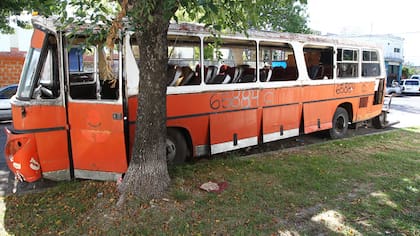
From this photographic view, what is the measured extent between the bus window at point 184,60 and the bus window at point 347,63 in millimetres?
4458

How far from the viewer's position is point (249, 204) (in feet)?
15.1

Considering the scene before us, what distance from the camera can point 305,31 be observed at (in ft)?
65.3

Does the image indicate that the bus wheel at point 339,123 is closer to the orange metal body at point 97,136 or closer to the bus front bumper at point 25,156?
the orange metal body at point 97,136

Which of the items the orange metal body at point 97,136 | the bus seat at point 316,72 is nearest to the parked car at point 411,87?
the bus seat at point 316,72

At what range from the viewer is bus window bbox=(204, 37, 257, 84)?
6399 mm

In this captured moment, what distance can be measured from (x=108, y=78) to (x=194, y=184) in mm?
2017

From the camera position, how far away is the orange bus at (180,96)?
4969 millimetres

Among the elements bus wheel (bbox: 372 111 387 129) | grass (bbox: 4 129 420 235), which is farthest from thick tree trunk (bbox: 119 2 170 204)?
bus wheel (bbox: 372 111 387 129)

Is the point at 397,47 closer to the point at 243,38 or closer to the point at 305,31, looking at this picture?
the point at 305,31

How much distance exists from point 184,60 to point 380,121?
756 cm

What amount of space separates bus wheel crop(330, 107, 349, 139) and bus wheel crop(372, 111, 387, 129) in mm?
2036

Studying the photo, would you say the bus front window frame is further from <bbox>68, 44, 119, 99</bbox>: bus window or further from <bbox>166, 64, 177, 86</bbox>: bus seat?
<bbox>166, 64, 177, 86</bbox>: bus seat

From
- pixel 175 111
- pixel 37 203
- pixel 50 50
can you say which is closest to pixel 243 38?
pixel 175 111

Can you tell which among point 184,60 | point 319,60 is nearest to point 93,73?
point 184,60
